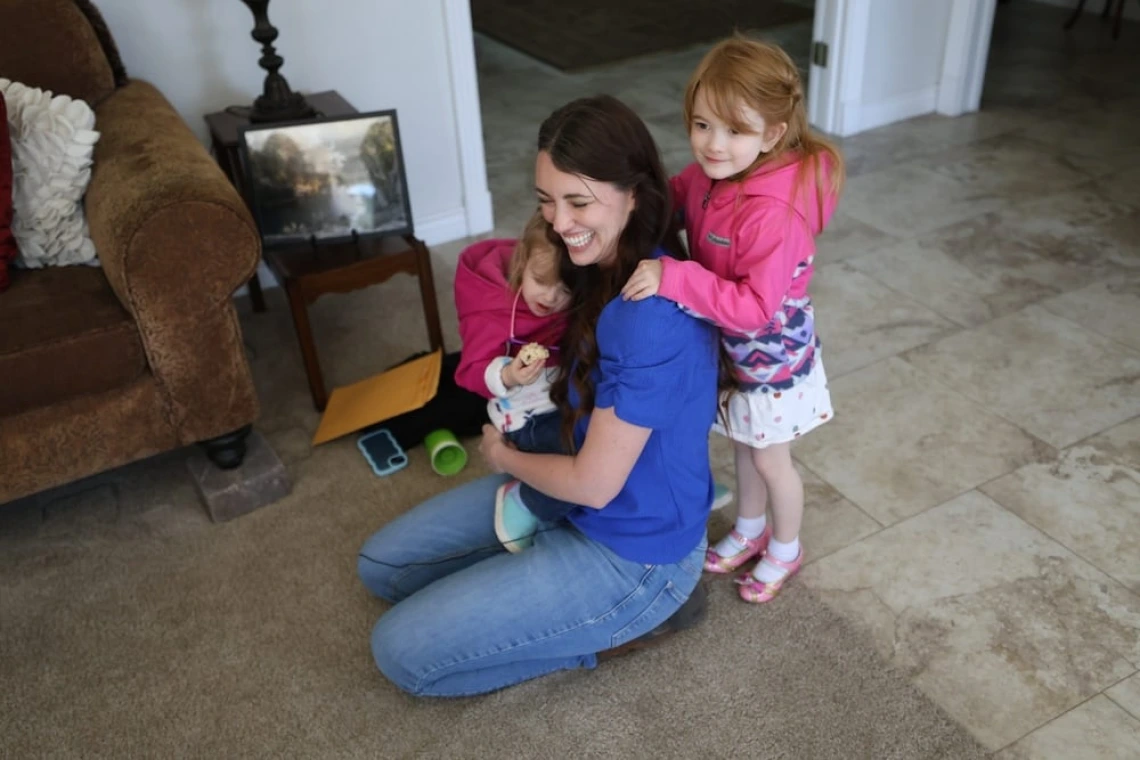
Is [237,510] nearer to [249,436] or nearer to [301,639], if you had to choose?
[249,436]

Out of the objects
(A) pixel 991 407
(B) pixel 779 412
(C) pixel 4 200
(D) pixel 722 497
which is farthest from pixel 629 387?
(C) pixel 4 200

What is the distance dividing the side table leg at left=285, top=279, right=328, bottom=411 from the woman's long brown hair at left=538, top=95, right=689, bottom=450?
2.94 ft

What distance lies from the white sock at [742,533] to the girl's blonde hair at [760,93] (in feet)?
2.11

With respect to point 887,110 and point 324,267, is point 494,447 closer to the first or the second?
point 324,267

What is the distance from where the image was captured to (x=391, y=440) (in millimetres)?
2174

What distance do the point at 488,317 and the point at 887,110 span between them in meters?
2.65

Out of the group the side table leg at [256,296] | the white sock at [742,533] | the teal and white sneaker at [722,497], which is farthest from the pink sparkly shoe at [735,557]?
the side table leg at [256,296]

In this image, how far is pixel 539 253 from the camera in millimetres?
1401

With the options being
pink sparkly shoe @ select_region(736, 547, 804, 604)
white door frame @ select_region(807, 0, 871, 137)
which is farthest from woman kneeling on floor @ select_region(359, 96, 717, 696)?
white door frame @ select_region(807, 0, 871, 137)

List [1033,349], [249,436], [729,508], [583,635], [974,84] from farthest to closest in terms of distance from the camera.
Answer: [974,84], [1033,349], [249,436], [729,508], [583,635]

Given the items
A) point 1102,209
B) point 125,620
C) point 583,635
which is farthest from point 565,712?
point 1102,209

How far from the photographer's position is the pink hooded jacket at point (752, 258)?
131 centimetres

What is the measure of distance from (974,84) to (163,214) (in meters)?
3.02

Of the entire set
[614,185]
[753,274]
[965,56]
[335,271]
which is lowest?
[965,56]
